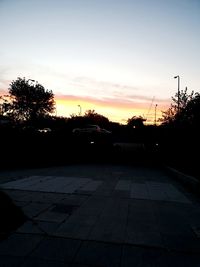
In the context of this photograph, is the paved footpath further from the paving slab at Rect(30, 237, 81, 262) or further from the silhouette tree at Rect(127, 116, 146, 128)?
the silhouette tree at Rect(127, 116, 146, 128)

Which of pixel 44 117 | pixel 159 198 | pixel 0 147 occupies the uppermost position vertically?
pixel 44 117

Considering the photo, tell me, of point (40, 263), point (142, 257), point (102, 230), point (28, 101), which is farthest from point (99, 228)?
point (28, 101)

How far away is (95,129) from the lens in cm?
3403

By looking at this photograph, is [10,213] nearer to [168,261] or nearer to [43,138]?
[168,261]

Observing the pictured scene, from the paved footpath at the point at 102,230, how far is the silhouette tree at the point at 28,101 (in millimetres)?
51103

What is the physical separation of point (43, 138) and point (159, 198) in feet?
46.8

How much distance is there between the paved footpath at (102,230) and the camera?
4574 millimetres

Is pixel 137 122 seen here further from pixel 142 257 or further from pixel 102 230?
pixel 142 257

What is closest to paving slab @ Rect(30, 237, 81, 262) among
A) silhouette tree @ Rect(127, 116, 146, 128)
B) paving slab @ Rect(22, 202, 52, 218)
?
paving slab @ Rect(22, 202, 52, 218)

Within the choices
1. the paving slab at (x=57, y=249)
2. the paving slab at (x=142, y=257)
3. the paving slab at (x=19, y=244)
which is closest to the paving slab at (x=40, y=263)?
the paving slab at (x=57, y=249)

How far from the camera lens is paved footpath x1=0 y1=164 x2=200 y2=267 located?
457 cm

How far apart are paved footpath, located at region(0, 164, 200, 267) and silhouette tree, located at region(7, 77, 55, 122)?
51.1 metres

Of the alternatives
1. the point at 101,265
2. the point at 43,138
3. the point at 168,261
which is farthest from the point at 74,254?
the point at 43,138

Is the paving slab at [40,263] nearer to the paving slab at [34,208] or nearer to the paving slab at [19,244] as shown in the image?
the paving slab at [19,244]
